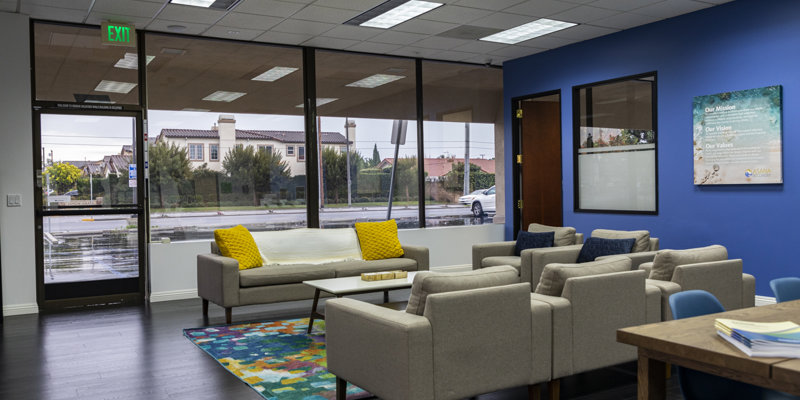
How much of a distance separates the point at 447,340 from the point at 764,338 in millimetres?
1613

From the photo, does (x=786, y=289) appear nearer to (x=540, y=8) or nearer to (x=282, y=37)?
(x=540, y=8)

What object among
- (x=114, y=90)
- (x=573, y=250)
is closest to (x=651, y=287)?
(x=573, y=250)

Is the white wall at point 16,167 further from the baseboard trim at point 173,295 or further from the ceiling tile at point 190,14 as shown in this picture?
the ceiling tile at point 190,14

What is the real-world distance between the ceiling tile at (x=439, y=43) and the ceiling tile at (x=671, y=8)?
228 centimetres

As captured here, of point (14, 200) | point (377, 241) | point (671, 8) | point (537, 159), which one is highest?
point (671, 8)

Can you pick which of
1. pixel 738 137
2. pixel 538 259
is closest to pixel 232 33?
pixel 538 259

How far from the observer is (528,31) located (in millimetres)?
8070

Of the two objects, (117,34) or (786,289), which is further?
(117,34)

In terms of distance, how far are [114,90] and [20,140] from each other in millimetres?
1135

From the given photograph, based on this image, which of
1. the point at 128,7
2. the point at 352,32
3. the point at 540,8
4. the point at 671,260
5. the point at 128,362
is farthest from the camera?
the point at 352,32

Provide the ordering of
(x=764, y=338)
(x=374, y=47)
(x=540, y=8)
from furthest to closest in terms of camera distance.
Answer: (x=374, y=47), (x=540, y=8), (x=764, y=338)

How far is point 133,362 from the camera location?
4.86 meters

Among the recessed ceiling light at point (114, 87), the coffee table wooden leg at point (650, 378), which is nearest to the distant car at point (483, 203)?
the recessed ceiling light at point (114, 87)

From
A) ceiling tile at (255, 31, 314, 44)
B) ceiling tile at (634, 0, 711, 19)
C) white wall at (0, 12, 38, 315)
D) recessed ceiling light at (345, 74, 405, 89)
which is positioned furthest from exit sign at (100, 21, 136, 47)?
ceiling tile at (634, 0, 711, 19)
